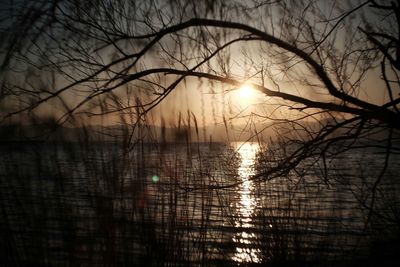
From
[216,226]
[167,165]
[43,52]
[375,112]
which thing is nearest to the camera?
[43,52]

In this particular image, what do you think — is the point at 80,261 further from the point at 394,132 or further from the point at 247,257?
the point at 394,132

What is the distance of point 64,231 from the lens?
4.26 metres

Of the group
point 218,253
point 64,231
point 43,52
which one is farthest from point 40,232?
point 218,253

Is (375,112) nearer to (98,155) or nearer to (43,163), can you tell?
(98,155)

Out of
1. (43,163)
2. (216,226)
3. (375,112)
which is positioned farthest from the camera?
(216,226)

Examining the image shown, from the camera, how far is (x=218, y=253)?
18.2 feet

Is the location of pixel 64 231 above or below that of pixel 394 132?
below

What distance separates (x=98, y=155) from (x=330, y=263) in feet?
11.9

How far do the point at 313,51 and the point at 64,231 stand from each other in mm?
3358

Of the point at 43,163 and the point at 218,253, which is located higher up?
the point at 43,163

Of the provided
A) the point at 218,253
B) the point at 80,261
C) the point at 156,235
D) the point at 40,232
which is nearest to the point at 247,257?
the point at 218,253

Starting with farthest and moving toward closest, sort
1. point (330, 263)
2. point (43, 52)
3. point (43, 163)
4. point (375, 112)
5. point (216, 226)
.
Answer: point (216, 226)
point (330, 263)
point (43, 163)
point (375, 112)
point (43, 52)

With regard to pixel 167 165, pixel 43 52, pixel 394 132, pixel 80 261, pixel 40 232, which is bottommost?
pixel 80 261

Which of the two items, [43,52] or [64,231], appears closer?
[43,52]
